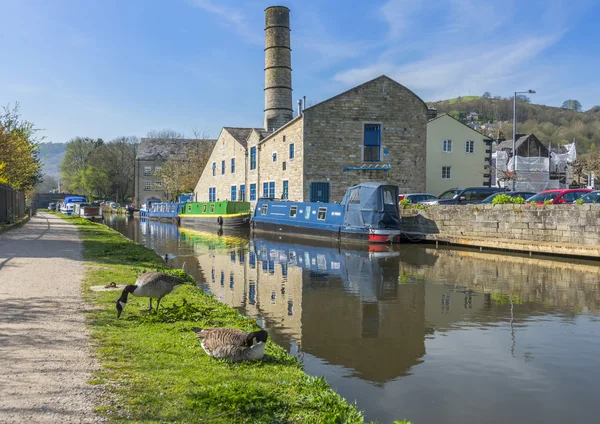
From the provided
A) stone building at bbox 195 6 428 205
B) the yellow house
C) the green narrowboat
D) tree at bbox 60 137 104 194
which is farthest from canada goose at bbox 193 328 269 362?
tree at bbox 60 137 104 194

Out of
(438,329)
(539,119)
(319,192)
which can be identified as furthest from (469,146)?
(539,119)

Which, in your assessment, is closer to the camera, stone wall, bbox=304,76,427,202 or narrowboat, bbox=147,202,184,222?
stone wall, bbox=304,76,427,202

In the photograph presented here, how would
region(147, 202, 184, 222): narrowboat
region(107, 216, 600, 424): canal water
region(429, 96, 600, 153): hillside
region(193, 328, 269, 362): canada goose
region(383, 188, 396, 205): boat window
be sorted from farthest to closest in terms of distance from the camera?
1. region(429, 96, 600, 153): hillside
2. region(147, 202, 184, 222): narrowboat
3. region(383, 188, 396, 205): boat window
4. region(107, 216, 600, 424): canal water
5. region(193, 328, 269, 362): canada goose

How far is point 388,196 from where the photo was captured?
21.8 metres

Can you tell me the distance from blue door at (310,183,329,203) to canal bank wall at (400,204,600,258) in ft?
20.4

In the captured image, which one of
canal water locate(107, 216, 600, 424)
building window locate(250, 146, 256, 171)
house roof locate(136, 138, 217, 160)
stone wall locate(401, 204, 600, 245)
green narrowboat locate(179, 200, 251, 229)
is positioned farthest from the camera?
house roof locate(136, 138, 217, 160)

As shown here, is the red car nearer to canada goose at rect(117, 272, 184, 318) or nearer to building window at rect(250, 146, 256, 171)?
canada goose at rect(117, 272, 184, 318)

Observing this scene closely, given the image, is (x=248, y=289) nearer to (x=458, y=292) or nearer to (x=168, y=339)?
(x=458, y=292)

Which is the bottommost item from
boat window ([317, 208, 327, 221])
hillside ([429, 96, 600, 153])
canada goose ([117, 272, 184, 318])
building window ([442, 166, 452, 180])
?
canada goose ([117, 272, 184, 318])

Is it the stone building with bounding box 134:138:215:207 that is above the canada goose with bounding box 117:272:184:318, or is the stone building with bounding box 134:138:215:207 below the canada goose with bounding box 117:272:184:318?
above

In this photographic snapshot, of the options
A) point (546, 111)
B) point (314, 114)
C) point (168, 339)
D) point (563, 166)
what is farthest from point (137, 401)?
point (546, 111)

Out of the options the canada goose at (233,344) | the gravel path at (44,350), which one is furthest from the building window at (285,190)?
the canada goose at (233,344)

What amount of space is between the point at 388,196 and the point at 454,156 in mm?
13888

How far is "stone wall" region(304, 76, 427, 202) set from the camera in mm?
29328
